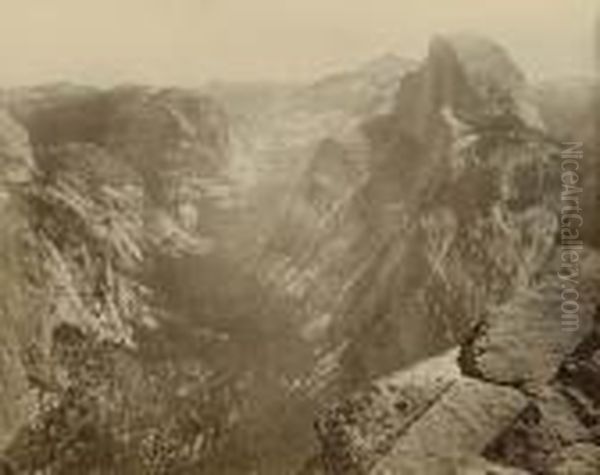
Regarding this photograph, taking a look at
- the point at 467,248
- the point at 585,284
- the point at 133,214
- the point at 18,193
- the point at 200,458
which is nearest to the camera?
the point at 585,284

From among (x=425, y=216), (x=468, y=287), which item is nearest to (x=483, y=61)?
(x=425, y=216)

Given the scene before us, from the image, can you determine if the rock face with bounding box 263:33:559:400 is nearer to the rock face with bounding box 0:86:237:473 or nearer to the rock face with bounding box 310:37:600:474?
the rock face with bounding box 310:37:600:474

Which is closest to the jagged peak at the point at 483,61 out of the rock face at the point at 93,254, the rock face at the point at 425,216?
the rock face at the point at 425,216

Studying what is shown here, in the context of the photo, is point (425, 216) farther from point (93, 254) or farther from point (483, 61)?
point (93, 254)

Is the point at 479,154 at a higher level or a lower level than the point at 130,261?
higher

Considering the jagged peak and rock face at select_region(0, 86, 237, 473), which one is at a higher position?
the jagged peak

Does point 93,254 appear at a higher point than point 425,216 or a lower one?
lower

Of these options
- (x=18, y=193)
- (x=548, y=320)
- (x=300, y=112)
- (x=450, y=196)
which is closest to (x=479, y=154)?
(x=450, y=196)

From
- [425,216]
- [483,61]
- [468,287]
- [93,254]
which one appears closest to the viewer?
[468,287]

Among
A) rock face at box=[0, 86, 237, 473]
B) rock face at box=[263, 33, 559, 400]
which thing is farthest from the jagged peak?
rock face at box=[0, 86, 237, 473]

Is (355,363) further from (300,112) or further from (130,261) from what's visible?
(300,112)

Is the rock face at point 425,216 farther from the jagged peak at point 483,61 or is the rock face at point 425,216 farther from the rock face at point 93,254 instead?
the rock face at point 93,254
